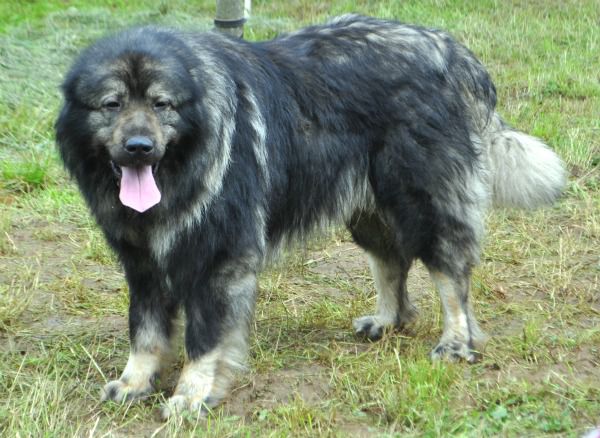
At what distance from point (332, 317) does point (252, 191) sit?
120cm

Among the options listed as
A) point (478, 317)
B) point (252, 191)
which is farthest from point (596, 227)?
point (252, 191)

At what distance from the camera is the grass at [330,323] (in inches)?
153

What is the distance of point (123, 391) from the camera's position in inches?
164

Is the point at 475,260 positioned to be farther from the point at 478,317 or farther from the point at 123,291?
the point at 123,291

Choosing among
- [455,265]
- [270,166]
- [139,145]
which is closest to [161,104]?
[139,145]

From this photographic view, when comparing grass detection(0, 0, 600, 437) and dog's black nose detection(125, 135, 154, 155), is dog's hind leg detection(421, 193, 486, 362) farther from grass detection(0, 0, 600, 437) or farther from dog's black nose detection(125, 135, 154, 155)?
dog's black nose detection(125, 135, 154, 155)

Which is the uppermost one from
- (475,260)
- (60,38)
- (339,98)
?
(339,98)

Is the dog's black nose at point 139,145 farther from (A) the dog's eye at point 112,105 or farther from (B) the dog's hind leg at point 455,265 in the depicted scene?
(B) the dog's hind leg at point 455,265

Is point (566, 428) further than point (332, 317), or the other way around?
point (332, 317)

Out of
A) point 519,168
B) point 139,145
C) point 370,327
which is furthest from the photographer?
point 370,327

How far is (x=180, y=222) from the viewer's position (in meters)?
3.98

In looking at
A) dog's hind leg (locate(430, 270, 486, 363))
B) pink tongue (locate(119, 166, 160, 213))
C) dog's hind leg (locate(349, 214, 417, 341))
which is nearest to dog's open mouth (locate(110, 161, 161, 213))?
pink tongue (locate(119, 166, 160, 213))

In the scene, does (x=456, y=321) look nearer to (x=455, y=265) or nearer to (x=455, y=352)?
(x=455, y=352)

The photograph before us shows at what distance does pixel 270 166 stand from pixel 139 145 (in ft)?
2.68
